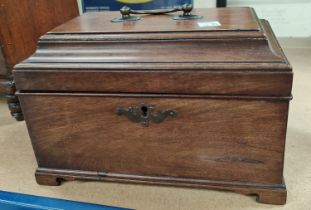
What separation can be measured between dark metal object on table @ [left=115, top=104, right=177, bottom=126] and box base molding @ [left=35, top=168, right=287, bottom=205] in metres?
0.19

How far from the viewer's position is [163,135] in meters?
0.96

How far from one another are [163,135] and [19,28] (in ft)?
2.79

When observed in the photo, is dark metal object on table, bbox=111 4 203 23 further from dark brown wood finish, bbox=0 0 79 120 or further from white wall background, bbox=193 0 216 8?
white wall background, bbox=193 0 216 8

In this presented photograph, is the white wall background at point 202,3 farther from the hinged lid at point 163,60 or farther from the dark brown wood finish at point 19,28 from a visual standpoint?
the hinged lid at point 163,60

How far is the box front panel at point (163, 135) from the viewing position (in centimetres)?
89

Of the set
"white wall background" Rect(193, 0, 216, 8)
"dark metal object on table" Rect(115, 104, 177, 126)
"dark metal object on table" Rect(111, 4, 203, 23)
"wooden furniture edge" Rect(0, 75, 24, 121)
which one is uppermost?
"dark metal object on table" Rect(111, 4, 203, 23)

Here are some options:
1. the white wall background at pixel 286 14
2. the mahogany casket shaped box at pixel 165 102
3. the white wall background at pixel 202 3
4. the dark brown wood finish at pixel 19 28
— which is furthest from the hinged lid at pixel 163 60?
the white wall background at pixel 286 14

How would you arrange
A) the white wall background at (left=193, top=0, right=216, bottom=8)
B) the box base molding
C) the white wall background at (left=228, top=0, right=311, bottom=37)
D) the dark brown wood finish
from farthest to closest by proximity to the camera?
the white wall background at (left=228, top=0, right=311, bottom=37), the white wall background at (left=193, top=0, right=216, bottom=8), the dark brown wood finish, the box base molding

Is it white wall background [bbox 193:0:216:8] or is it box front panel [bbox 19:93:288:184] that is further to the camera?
white wall background [bbox 193:0:216:8]

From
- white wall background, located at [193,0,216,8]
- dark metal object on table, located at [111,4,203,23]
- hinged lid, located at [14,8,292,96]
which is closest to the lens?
hinged lid, located at [14,8,292,96]

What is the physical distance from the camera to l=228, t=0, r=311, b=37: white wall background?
6.83 feet

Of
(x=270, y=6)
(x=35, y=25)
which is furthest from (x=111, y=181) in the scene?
(x=270, y=6)

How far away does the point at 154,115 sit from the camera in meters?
0.93

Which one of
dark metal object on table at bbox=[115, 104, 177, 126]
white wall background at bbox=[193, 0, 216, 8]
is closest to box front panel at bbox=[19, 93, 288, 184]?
dark metal object on table at bbox=[115, 104, 177, 126]
